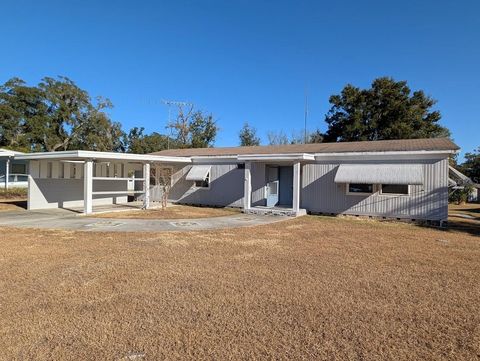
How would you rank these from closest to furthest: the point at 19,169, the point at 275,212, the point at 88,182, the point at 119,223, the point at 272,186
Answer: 1. the point at 119,223
2. the point at 88,182
3. the point at 275,212
4. the point at 272,186
5. the point at 19,169

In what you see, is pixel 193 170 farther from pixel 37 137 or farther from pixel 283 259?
pixel 37 137

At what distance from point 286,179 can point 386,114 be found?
19.4 meters

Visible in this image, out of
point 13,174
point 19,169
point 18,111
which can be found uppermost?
point 18,111

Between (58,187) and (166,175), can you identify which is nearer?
(58,187)

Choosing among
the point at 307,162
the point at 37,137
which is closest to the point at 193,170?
the point at 307,162

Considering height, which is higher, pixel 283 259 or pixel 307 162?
pixel 307 162

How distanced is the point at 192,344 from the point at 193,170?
16.6m

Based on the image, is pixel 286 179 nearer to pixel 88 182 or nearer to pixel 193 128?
pixel 88 182

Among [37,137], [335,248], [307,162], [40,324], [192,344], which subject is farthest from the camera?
[37,137]

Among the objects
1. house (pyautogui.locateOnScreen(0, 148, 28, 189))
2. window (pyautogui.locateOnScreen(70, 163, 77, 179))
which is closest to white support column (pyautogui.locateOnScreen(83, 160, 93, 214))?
window (pyautogui.locateOnScreen(70, 163, 77, 179))

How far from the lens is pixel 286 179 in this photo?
18578 mm

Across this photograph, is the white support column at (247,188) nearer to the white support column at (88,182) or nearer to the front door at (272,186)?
the front door at (272,186)

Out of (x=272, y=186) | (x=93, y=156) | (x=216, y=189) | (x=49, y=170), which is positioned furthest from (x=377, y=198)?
(x=49, y=170)

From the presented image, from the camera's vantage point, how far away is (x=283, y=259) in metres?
7.60
